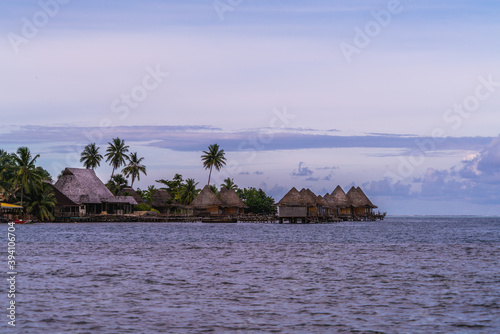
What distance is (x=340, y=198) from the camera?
5285 inches

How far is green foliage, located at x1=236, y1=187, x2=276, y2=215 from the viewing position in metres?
138

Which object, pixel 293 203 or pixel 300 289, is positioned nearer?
pixel 300 289

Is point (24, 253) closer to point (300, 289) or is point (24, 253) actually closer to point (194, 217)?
point (300, 289)

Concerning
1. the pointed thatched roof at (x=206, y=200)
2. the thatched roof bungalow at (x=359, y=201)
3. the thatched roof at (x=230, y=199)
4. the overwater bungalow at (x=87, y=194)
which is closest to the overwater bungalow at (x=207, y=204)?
the pointed thatched roof at (x=206, y=200)

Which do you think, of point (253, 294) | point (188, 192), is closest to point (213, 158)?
point (188, 192)

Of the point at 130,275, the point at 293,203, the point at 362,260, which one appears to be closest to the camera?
the point at 130,275

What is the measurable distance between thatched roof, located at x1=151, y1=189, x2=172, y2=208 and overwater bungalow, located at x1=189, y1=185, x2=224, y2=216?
12568mm

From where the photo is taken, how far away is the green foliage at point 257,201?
137500 millimetres

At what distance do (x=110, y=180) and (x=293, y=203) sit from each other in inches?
1708

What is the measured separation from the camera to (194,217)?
363 ft

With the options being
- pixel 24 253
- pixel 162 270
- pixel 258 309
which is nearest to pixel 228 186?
pixel 24 253

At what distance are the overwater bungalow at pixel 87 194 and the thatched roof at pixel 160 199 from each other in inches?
544

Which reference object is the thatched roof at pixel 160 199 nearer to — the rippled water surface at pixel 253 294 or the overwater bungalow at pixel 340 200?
the overwater bungalow at pixel 340 200

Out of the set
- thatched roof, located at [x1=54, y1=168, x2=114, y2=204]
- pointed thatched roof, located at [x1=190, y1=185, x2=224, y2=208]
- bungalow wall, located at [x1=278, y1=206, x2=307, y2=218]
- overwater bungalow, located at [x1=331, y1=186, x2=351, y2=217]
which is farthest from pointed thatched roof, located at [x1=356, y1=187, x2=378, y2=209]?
thatched roof, located at [x1=54, y1=168, x2=114, y2=204]
